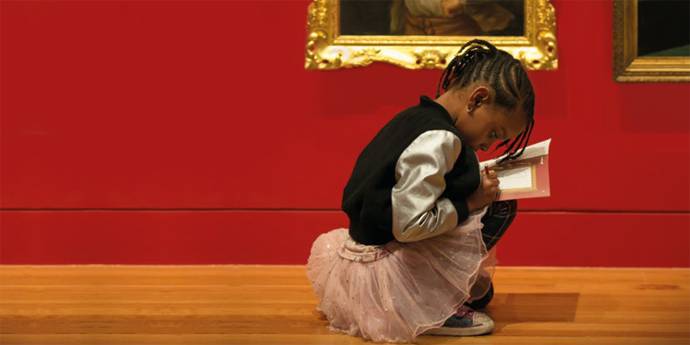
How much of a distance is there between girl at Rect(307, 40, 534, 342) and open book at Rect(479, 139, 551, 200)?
0.25 feet

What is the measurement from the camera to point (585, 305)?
11.1 ft

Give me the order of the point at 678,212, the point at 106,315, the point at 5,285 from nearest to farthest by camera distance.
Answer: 1. the point at 106,315
2. the point at 5,285
3. the point at 678,212

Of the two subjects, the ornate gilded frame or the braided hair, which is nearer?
the braided hair

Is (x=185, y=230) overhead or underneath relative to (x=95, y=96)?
underneath

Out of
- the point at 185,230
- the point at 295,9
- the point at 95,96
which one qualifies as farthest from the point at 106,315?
the point at 295,9

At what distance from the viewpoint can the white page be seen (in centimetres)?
304

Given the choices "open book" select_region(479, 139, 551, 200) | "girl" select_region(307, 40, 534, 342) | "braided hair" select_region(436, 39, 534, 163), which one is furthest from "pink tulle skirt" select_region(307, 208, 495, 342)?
"braided hair" select_region(436, 39, 534, 163)

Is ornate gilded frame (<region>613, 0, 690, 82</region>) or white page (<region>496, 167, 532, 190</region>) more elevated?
ornate gilded frame (<region>613, 0, 690, 82</region>)

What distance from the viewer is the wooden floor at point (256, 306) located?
2.93m

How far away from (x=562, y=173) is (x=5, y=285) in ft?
7.65

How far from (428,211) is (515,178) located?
40 centimetres

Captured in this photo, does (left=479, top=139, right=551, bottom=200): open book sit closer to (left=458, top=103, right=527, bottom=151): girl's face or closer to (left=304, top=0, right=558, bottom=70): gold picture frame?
(left=458, top=103, right=527, bottom=151): girl's face

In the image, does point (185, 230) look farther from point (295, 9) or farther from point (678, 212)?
point (678, 212)

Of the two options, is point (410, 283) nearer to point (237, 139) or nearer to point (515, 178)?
point (515, 178)
